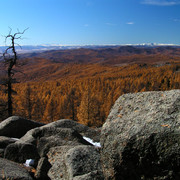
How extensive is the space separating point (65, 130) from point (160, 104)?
9246mm

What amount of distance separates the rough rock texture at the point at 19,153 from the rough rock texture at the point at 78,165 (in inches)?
68.8

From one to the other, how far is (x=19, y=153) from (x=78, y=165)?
4.24 meters

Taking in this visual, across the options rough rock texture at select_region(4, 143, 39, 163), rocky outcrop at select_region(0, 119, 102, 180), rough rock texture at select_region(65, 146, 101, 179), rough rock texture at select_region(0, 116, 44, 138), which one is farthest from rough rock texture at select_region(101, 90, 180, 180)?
rough rock texture at select_region(0, 116, 44, 138)

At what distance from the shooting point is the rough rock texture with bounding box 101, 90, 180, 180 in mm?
4652

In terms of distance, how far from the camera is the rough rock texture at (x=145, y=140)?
4.65m

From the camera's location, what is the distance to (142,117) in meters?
5.41

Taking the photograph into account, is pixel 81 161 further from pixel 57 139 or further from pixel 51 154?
pixel 57 139

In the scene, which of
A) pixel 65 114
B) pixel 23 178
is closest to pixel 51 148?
pixel 23 178

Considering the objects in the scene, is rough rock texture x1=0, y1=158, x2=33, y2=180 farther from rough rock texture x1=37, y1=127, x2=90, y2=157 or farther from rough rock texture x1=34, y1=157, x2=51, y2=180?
rough rock texture x1=37, y1=127, x2=90, y2=157

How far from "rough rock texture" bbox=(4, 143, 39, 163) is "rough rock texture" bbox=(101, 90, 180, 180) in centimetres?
593

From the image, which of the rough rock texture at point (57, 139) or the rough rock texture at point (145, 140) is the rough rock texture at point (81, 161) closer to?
the rough rock texture at point (145, 140)

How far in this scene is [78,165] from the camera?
7602 mm

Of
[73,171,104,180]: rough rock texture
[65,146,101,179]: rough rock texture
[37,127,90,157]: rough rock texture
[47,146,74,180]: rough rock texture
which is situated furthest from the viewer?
[37,127,90,157]: rough rock texture

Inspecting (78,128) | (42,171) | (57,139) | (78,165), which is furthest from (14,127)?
(78,165)
